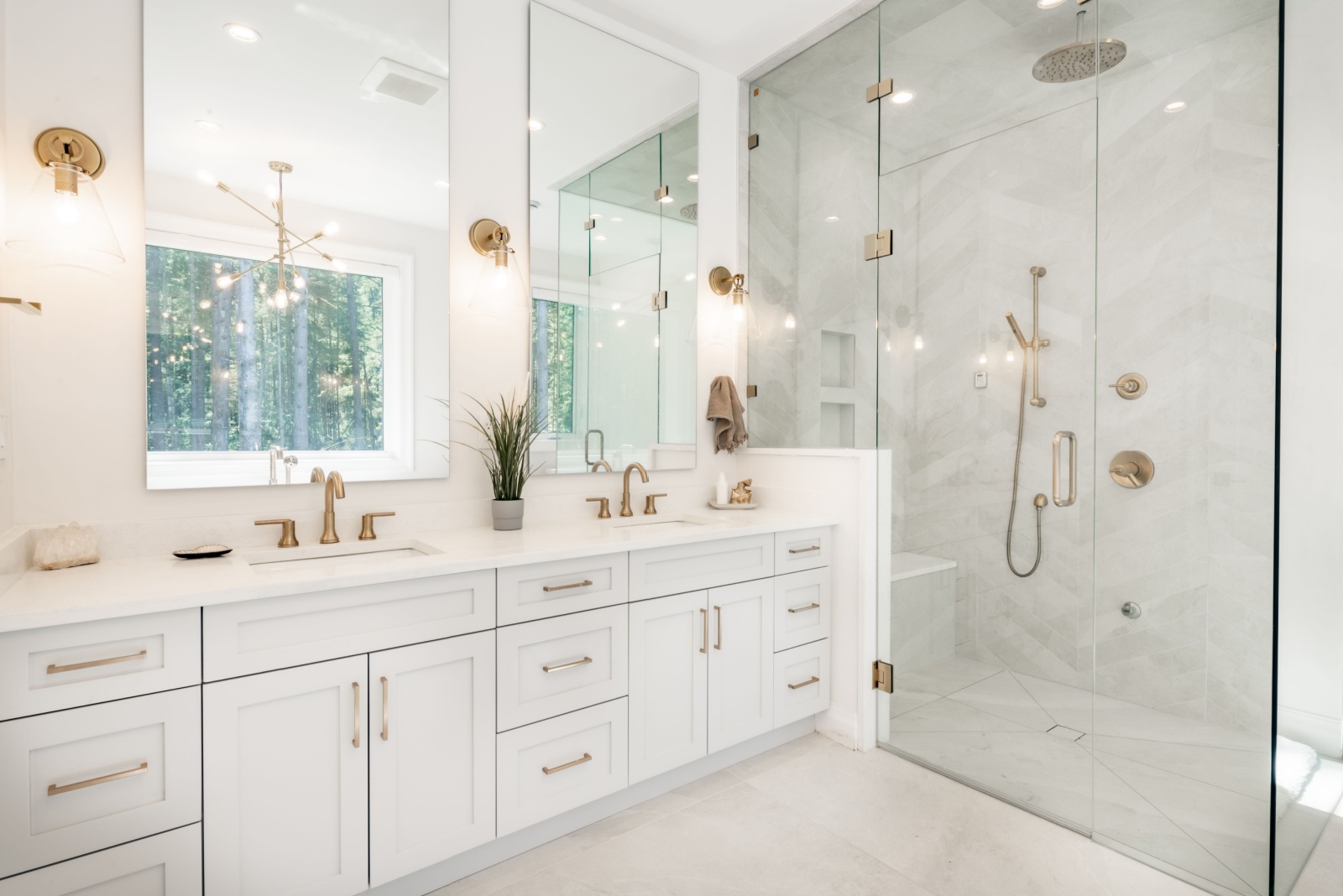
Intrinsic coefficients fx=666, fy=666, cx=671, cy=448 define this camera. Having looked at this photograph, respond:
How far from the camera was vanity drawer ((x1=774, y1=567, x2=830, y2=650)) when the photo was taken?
242cm

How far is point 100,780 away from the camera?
125cm

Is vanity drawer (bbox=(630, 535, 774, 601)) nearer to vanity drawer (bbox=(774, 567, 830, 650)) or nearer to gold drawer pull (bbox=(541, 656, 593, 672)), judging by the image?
vanity drawer (bbox=(774, 567, 830, 650))

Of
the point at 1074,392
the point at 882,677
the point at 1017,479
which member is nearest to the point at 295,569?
the point at 882,677

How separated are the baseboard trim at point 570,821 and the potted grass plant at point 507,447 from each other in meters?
0.90

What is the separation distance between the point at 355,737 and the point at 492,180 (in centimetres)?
181

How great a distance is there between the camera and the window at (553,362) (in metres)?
2.45

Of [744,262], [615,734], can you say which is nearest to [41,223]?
[615,734]

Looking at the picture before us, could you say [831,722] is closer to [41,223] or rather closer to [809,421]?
[809,421]

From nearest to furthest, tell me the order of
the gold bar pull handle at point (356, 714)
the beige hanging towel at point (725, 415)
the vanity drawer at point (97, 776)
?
the vanity drawer at point (97, 776)
the gold bar pull handle at point (356, 714)
the beige hanging towel at point (725, 415)

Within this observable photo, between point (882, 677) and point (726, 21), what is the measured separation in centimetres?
267

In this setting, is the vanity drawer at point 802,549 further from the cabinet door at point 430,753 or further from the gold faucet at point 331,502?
the gold faucet at point 331,502

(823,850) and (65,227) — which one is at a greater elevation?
(65,227)

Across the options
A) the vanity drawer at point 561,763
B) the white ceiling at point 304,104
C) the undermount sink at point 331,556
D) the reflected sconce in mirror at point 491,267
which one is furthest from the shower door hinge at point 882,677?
the white ceiling at point 304,104

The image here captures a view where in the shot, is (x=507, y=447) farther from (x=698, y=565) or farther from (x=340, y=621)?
(x=340, y=621)
